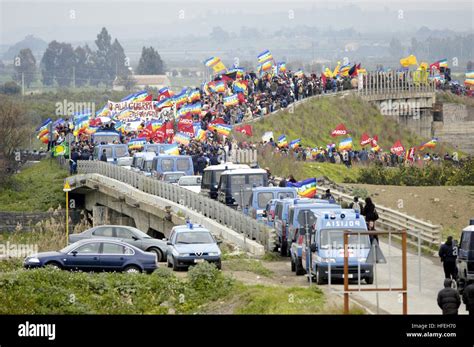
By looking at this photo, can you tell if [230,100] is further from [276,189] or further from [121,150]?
[276,189]

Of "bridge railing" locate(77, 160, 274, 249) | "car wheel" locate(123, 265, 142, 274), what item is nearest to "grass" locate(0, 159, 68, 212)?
"bridge railing" locate(77, 160, 274, 249)

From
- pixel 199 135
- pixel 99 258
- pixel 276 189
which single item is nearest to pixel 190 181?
pixel 276 189

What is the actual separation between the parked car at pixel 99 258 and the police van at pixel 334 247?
371 cm

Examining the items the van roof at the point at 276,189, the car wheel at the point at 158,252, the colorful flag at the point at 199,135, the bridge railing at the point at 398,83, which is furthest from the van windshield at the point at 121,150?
the bridge railing at the point at 398,83

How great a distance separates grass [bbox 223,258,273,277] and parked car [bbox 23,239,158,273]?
2.56 metres

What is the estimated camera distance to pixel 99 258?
1248 inches

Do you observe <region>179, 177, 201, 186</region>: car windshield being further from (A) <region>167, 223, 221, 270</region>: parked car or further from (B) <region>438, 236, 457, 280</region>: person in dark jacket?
(B) <region>438, 236, 457, 280</region>: person in dark jacket

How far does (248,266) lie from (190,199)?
12984mm

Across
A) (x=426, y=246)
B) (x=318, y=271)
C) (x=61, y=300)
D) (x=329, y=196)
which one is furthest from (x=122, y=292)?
(x=329, y=196)

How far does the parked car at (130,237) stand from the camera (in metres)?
A: 36.3

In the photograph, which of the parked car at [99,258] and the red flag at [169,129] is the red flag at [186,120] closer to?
the red flag at [169,129]
